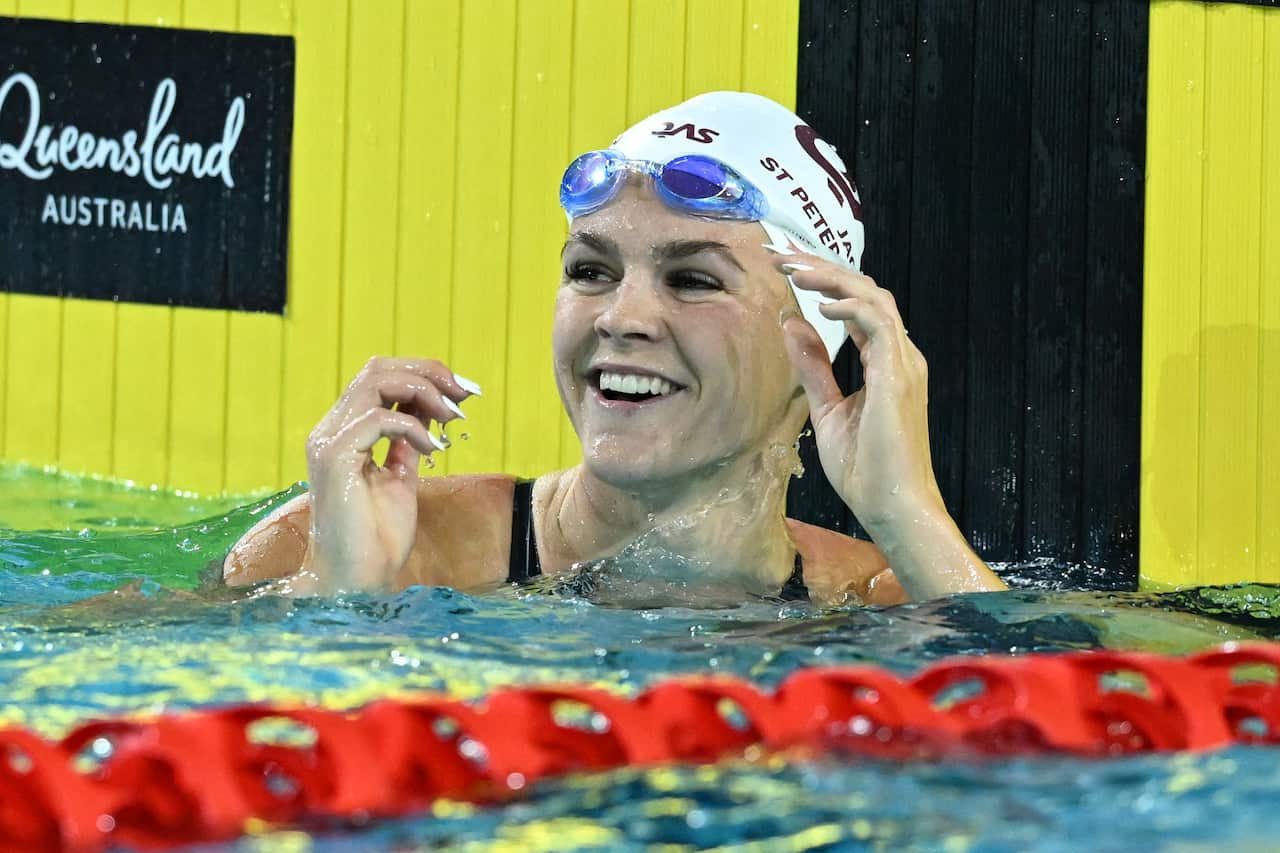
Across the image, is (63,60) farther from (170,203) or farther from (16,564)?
(16,564)

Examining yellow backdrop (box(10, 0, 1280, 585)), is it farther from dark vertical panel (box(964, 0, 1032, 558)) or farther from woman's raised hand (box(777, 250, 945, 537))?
woman's raised hand (box(777, 250, 945, 537))

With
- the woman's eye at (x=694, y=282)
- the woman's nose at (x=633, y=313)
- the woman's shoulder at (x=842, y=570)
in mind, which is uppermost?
the woman's eye at (x=694, y=282)

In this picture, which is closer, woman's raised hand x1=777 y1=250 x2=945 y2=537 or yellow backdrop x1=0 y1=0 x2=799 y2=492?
woman's raised hand x1=777 y1=250 x2=945 y2=537

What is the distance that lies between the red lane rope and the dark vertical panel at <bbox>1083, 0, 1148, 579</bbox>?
3960 mm

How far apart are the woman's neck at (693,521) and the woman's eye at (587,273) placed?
1.01 ft

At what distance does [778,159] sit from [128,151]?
11.3ft

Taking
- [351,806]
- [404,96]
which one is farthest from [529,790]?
[404,96]

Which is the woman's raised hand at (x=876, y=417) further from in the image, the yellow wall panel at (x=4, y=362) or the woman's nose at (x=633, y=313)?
the yellow wall panel at (x=4, y=362)

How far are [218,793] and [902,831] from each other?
23.9 inches

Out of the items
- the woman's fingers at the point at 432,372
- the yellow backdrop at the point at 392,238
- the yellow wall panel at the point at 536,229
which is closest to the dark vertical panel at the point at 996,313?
the yellow backdrop at the point at 392,238

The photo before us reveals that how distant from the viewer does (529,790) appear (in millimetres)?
1651

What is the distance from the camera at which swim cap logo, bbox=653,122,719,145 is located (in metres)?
2.88

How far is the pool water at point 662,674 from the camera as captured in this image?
1486 millimetres

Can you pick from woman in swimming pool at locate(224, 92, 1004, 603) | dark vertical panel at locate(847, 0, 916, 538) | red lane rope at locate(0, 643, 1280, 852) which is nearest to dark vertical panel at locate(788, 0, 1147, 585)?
dark vertical panel at locate(847, 0, 916, 538)
